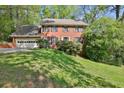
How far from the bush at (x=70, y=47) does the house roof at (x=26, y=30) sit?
167 cm

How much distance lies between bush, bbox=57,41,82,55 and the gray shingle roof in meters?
1.67

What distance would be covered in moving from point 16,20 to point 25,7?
273cm

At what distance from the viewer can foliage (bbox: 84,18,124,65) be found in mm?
11320

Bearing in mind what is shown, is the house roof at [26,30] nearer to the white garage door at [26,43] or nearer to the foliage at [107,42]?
the white garage door at [26,43]

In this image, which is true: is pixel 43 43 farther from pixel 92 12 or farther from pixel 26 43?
pixel 92 12

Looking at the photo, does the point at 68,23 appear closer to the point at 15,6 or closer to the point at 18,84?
the point at 15,6

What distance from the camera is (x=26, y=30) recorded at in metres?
13.2


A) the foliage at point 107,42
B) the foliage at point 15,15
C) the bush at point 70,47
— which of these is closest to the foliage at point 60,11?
the foliage at point 15,15

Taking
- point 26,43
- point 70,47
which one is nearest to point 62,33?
point 26,43

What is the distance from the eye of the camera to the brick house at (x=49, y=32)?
13.1 m

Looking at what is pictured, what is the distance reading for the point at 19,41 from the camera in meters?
13.7

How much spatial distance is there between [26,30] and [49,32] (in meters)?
1.94

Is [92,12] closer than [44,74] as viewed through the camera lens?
No
